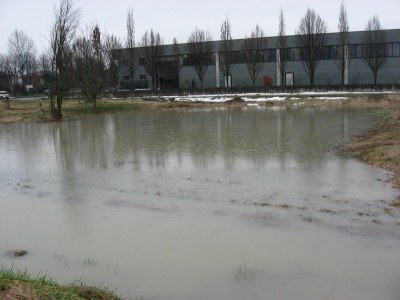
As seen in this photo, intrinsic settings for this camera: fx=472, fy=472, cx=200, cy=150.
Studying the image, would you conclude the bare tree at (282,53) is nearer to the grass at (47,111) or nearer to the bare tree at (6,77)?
the grass at (47,111)

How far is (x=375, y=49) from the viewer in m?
58.9

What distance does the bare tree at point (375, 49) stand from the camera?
192 ft

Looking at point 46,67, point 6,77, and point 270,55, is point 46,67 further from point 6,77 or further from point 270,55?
point 6,77

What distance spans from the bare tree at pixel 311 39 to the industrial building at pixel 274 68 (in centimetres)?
144

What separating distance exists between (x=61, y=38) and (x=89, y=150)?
1735 cm

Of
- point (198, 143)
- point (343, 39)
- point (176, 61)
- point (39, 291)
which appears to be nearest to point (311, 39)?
point (343, 39)

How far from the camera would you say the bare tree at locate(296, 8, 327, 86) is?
2335 inches

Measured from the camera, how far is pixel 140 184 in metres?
11.0

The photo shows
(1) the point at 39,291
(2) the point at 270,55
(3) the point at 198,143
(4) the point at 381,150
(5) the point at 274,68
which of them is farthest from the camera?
(2) the point at 270,55

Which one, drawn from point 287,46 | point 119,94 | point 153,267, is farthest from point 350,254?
point 287,46

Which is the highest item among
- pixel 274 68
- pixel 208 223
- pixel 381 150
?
pixel 274 68

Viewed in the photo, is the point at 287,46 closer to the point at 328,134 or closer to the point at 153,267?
the point at 328,134

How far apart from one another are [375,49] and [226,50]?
740 inches

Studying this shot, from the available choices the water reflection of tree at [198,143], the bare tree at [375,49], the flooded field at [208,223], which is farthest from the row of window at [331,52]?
the flooded field at [208,223]
